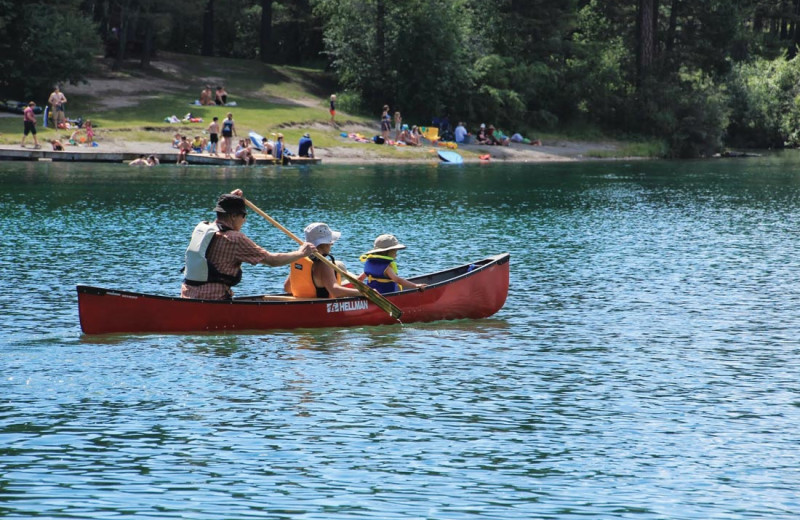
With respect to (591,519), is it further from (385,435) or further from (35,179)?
(35,179)

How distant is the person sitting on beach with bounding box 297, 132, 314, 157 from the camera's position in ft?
195

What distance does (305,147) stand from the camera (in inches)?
2339

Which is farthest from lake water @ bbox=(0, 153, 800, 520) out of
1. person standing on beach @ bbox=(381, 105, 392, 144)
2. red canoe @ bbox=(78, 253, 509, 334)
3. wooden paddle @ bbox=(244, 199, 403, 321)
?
person standing on beach @ bbox=(381, 105, 392, 144)

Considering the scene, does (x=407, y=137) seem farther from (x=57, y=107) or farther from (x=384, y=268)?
(x=384, y=268)

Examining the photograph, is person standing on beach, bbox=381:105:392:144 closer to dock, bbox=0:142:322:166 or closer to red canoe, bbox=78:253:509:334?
dock, bbox=0:142:322:166

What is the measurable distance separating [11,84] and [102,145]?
986 cm

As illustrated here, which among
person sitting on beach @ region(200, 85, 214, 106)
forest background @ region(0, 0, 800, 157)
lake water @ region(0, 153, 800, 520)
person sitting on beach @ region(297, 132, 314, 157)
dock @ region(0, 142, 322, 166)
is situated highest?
forest background @ region(0, 0, 800, 157)

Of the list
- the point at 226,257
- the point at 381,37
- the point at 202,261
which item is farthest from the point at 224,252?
the point at 381,37

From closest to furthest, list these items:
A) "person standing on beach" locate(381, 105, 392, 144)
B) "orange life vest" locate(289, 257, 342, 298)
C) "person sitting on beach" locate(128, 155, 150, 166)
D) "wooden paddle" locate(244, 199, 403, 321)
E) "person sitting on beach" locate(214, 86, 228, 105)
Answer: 1. "wooden paddle" locate(244, 199, 403, 321)
2. "orange life vest" locate(289, 257, 342, 298)
3. "person sitting on beach" locate(128, 155, 150, 166)
4. "person sitting on beach" locate(214, 86, 228, 105)
5. "person standing on beach" locate(381, 105, 392, 144)

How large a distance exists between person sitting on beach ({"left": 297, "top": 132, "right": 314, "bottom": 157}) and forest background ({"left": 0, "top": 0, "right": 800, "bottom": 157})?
1176cm

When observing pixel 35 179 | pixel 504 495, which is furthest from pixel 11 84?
pixel 504 495

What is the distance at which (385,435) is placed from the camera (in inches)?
518

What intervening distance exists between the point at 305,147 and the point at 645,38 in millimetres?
31648

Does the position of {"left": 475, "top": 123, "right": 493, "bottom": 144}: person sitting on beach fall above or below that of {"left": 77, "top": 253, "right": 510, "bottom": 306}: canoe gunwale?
above
